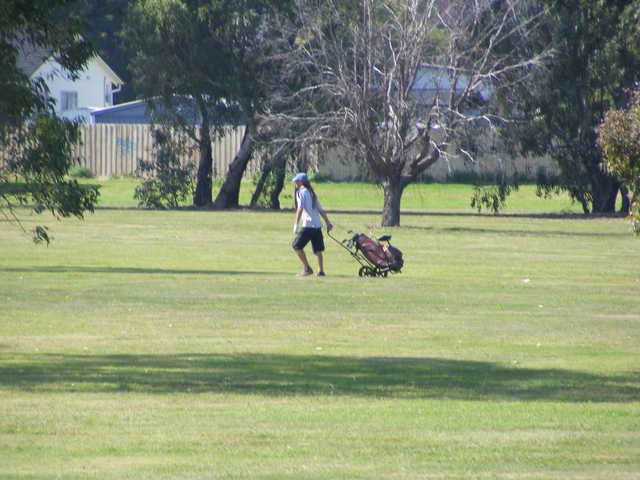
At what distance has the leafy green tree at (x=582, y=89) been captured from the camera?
4538cm

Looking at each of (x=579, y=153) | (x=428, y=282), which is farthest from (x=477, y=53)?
(x=428, y=282)

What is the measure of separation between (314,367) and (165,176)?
37.6 m

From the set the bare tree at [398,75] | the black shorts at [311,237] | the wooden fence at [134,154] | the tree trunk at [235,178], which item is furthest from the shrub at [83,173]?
the black shorts at [311,237]

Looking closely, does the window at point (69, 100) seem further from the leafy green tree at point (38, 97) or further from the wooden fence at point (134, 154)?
the leafy green tree at point (38, 97)

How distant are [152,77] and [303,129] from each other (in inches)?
258

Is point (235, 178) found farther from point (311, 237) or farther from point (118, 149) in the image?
point (311, 237)

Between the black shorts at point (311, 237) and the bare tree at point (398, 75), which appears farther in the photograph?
the bare tree at point (398, 75)

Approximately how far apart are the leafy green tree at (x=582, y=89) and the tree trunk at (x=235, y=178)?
32.7 ft

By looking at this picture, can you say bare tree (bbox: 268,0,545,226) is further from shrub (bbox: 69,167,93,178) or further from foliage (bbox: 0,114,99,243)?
foliage (bbox: 0,114,99,243)

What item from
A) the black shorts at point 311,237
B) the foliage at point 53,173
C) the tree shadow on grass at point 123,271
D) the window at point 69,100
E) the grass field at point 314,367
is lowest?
the tree shadow on grass at point 123,271

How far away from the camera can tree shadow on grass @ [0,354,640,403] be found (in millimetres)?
11531

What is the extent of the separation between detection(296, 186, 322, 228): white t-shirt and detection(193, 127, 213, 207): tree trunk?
2639 centimetres

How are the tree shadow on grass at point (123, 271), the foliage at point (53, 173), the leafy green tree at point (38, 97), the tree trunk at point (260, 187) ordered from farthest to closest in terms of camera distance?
the tree trunk at point (260, 187)
the tree shadow on grass at point (123, 271)
the foliage at point (53, 173)
the leafy green tree at point (38, 97)

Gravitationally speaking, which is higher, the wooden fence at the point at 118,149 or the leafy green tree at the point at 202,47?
the leafy green tree at the point at 202,47
